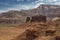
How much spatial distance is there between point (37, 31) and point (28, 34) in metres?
3.34

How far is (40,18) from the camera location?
101 metres

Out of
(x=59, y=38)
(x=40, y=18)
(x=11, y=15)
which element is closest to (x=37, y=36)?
(x=59, y=38)

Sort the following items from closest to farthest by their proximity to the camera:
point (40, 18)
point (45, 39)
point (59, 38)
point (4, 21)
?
point (59, 38) → point (45, 39) → point (40, 18) → point (4, 21)

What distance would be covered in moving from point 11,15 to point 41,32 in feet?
478

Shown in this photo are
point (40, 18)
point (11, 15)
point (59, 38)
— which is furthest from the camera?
point (11, 15)

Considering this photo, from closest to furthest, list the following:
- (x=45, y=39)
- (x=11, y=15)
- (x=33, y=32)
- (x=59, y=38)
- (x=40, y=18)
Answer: (x=59, y=38)
(x=45, y=39)
(x=33, y=32)
(x=40, y=18)
(x=11, y=15)

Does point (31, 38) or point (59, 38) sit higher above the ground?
→ point (59, 38)

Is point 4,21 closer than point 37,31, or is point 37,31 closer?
point 37,31

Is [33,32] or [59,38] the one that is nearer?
[59,38]

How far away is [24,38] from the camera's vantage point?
54.4 metres

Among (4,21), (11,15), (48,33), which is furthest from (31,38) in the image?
(11,15)

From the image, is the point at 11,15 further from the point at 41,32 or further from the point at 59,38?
the point at 59,38

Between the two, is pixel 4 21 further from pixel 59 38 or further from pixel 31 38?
pixel 59 38

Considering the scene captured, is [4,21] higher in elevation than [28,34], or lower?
lower
